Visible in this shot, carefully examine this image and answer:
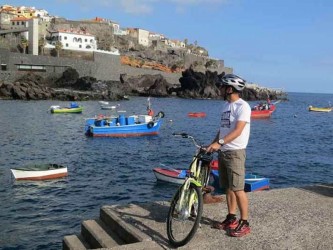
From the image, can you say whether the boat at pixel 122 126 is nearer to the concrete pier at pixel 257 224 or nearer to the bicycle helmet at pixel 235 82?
the concrete pier at pixel 257 224

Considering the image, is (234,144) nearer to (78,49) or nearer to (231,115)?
(231,115)

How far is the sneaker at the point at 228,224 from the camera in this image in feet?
22.2

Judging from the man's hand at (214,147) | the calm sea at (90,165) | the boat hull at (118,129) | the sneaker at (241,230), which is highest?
the man's hand at (214,147)

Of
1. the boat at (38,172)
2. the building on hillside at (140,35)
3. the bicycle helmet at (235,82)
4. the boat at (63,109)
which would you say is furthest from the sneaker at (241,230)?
the building on hillside at (140,35)

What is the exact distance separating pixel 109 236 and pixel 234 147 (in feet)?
8.62

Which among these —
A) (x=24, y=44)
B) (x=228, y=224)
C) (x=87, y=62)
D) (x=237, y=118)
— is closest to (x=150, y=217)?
(x=228, y=224)

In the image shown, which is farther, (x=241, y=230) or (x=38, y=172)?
(x=38, y=172)

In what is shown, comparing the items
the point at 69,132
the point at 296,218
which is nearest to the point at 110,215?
the point at 296,218

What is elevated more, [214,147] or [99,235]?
[214,147]

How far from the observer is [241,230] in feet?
21.4

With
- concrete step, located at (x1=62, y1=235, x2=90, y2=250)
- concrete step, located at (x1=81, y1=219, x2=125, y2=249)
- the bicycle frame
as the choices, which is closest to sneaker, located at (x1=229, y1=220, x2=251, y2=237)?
the bicycle frame

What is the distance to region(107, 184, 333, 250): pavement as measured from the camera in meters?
6.21

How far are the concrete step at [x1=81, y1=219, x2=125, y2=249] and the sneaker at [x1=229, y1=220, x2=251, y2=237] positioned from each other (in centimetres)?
181

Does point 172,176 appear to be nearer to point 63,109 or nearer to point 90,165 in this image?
point 90,165
